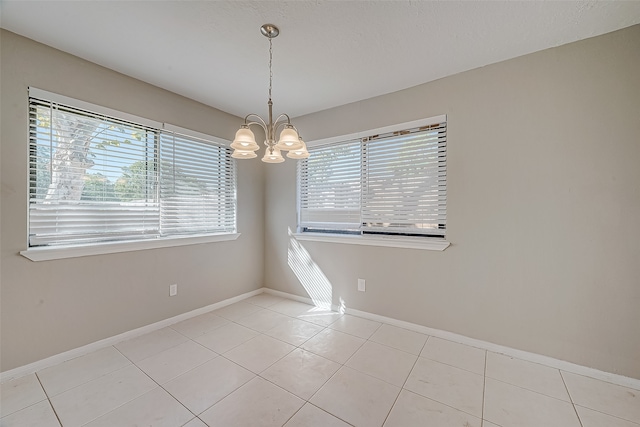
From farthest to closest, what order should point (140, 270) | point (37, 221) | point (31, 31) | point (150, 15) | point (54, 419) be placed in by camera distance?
point (140, 270) → point (37, 221) → point (31, 31) → point (150, 15) → point (54, 419)

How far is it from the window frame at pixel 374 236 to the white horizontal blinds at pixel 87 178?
172cm

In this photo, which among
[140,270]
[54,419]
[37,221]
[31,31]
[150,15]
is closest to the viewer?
[54,419]

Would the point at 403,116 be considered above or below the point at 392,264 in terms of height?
above

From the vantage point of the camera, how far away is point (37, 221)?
1.98 metres

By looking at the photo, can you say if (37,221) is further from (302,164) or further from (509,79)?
(509,79)

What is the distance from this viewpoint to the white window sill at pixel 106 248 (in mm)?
1961

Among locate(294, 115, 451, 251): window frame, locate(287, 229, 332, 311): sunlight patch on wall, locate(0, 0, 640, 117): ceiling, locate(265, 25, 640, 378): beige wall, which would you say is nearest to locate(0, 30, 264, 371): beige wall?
locate(0, 0, 640, 117): ceiling

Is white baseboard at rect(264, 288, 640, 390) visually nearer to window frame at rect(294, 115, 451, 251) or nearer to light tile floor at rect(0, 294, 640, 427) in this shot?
light tile floor at rect(0, 294, 640, 427)

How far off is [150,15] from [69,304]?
7.55 feet

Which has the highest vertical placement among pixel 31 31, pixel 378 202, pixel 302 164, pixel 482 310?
pixel 31 31

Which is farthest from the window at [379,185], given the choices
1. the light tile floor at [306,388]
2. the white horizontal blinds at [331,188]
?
the light tile floor at [306,388]

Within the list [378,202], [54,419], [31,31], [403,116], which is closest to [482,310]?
[378,202]

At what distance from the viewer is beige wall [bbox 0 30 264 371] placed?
1859 mm

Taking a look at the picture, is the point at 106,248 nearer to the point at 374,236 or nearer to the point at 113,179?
the point at 113,179
